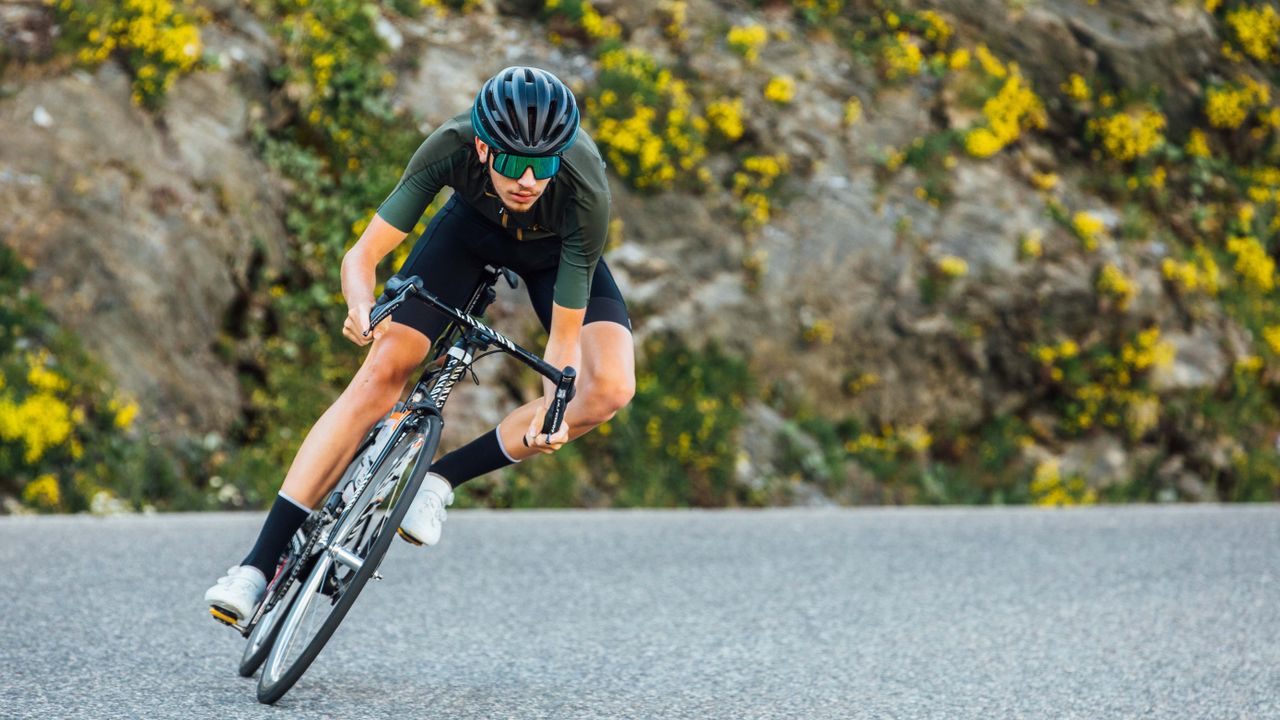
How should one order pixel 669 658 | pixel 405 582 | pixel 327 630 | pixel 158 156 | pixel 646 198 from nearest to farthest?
pixel 327 630 → pixel 669 658 → pixel 405 582 → pixel 158 156 → pixel 646 198

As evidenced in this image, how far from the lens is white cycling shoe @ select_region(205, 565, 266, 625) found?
3.97m

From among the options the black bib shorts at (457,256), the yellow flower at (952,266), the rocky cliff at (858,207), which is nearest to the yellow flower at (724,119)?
the rocky cliff at (858,207)

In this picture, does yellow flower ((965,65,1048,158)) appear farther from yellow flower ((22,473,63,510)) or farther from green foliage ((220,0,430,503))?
yellow flower ((22,473,63,510))

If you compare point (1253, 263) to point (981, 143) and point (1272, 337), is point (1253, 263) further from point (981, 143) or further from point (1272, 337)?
point (981, 143)

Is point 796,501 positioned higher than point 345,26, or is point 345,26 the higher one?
point 345,26

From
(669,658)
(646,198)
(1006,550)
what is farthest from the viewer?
(646,198)

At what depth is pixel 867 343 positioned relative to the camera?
11516mm

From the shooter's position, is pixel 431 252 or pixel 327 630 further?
pixel 431 252

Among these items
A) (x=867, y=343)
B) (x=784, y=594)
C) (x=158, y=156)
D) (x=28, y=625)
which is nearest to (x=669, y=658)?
(x=784, y=594)

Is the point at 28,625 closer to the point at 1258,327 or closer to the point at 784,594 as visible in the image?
the point at 784,594

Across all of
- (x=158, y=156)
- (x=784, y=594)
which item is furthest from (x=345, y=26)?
(x=784, y=594)

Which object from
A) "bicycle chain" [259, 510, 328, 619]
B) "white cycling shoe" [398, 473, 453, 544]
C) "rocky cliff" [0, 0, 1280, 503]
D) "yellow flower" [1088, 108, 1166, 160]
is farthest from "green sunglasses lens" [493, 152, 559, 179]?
"yellow flower" [1088, 108, 1166, 160]

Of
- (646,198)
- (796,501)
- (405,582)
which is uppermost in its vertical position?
(405,582)

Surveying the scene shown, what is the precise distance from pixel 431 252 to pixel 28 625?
227cm
